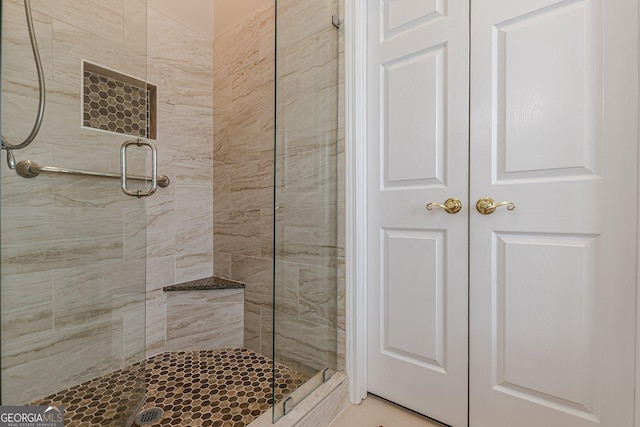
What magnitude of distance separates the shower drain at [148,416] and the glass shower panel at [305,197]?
1.82ft

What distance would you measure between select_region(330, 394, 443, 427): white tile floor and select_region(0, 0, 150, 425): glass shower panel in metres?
0.91

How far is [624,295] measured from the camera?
2.96 ft

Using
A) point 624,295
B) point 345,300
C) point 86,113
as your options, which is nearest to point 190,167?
point 86,113

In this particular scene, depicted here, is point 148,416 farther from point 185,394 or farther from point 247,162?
point 247,162

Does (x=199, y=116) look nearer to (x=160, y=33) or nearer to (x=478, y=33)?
(x=160, y=33)

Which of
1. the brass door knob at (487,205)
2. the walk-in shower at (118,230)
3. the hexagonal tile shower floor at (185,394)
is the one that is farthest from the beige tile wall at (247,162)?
the brass door knob at (487,205)

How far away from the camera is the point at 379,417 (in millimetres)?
1276

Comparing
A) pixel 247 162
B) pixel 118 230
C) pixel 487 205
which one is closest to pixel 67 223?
pixel 118 230

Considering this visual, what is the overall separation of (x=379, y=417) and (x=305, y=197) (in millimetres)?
1021

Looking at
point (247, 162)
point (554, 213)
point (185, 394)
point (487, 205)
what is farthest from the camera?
point (247, 162)

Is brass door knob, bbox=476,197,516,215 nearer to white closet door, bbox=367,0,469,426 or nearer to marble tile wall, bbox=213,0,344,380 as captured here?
white closet door, bbox=367,0,469,426

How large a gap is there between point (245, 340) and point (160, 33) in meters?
2.11

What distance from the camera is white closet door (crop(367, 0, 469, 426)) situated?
1.18 m

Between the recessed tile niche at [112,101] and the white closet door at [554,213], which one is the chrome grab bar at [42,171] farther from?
the white closet door at [554,213]
